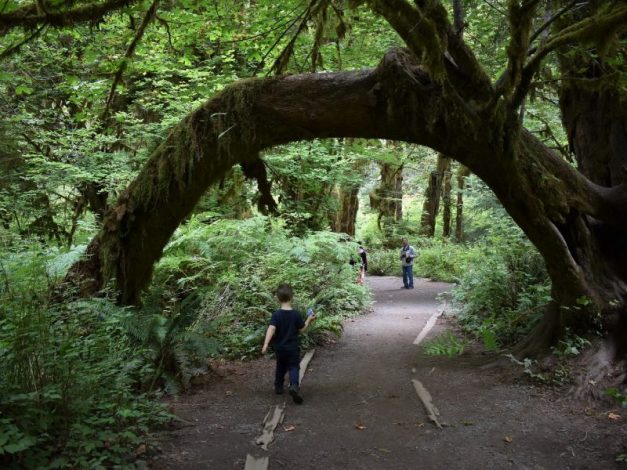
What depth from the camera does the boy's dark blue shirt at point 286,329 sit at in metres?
6.61

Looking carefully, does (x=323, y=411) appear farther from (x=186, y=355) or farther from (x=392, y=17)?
(x=392, y=17)

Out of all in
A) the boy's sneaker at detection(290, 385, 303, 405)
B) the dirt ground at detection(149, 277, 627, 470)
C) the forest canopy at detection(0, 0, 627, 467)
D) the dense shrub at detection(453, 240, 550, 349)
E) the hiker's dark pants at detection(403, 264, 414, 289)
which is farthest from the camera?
the hiker's dark pants at detection(403, 264, 414, 289)

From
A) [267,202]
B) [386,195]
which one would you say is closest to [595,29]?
[267,202]

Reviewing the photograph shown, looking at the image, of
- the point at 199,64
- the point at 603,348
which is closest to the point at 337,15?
the point at 603,348

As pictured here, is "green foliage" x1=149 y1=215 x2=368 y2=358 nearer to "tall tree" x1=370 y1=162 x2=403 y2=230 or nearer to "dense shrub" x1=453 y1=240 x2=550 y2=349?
"dense shrub" x1=453 y1=240 x2=550 y2=349

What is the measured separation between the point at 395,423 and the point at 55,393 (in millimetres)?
3734

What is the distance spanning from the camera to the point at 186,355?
653 cm

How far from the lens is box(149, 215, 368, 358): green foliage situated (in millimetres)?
9266

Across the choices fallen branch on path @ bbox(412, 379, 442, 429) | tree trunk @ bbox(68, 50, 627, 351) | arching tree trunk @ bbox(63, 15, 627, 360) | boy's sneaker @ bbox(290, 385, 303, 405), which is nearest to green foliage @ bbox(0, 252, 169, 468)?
boy's sneaker @ bbox(290, 385, 303, 405)

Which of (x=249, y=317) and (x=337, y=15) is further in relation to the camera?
(x=249, y=317)

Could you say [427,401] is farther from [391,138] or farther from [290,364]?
[391,138]

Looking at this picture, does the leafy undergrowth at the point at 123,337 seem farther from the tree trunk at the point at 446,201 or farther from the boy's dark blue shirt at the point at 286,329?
the tree trunk at the point at 446,201

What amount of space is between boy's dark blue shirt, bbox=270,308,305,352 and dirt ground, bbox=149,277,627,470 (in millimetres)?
753

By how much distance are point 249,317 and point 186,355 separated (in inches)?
130
